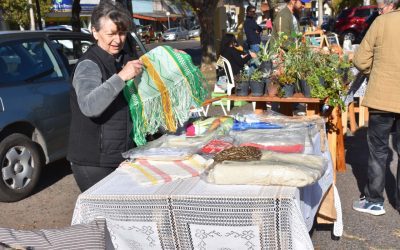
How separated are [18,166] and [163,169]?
9.79 ft

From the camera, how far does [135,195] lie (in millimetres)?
2227

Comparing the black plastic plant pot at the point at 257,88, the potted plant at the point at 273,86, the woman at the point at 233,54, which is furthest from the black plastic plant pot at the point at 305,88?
the woman at the point at 233,54

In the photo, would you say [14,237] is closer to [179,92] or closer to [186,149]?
[186,149]

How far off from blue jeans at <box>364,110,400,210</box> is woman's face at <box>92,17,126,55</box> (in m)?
2.23

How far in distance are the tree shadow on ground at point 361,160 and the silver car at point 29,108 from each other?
320cm

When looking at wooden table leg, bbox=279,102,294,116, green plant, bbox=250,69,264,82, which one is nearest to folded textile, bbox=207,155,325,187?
green plant, bbox=250,69,264,82

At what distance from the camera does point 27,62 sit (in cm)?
521

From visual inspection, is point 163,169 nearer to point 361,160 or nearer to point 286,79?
point 286,79

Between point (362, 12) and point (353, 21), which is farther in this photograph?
point (362, 12)

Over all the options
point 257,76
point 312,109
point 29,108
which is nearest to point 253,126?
point 257,76

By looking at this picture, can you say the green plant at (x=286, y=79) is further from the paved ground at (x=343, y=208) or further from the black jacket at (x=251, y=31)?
the black jacket at (x=251, y=31)

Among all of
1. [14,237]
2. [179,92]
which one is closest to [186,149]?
[179,92]

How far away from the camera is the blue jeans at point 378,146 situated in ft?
12.7

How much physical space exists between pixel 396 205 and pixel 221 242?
2.67 metres
